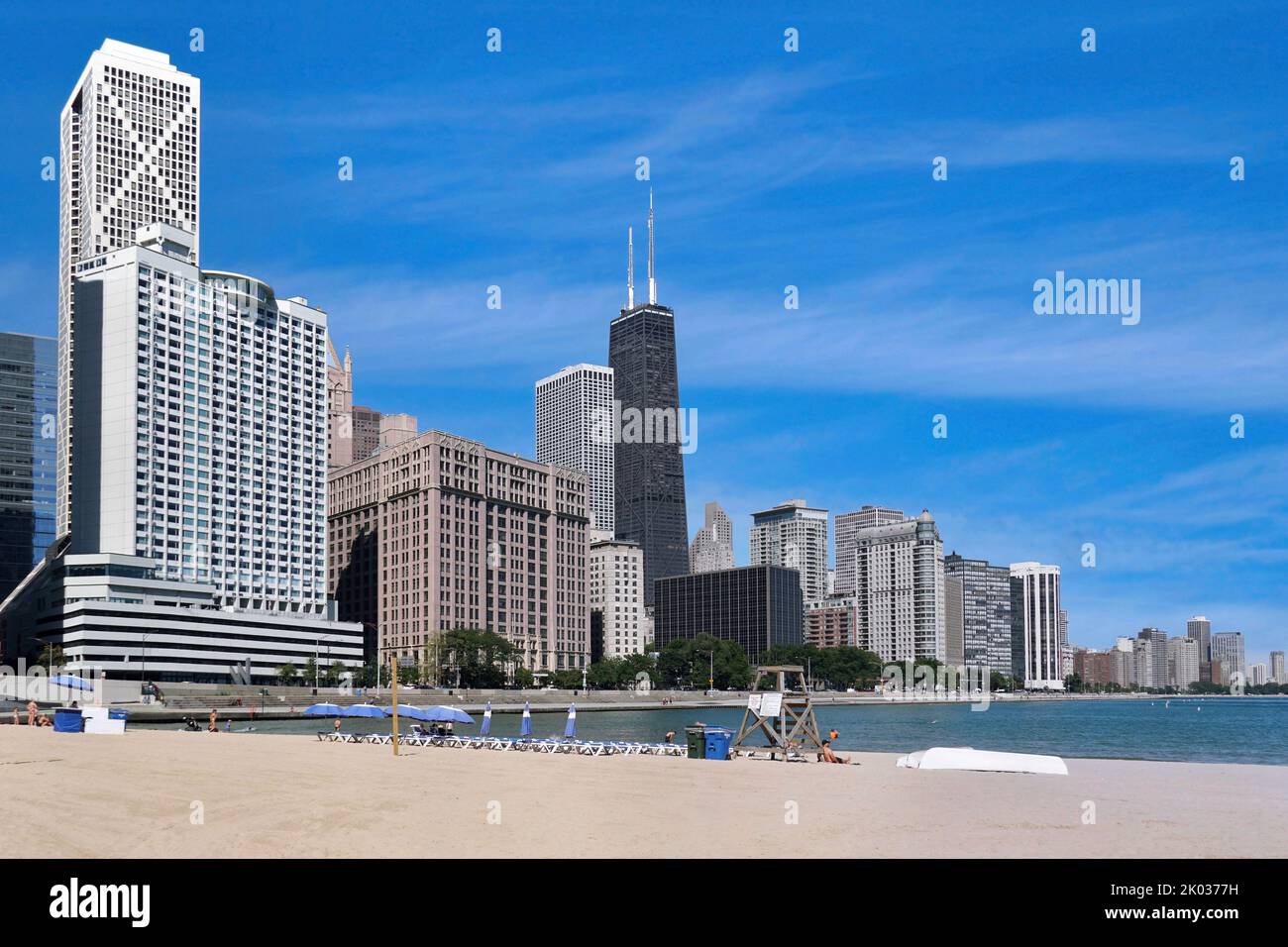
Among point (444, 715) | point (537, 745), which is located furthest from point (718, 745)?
point (444, 715)

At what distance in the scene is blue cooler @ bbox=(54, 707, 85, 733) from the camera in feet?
223

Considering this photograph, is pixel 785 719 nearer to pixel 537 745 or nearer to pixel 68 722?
pixel 537 745

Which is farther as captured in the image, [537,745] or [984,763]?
[537,745]

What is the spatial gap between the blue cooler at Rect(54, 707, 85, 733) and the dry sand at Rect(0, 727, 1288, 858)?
77.9ft

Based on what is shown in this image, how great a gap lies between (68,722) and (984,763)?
5211 centimetres

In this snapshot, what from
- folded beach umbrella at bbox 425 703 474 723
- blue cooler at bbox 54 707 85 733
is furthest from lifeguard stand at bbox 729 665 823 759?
blue cooler at bbox 54 707 85 733

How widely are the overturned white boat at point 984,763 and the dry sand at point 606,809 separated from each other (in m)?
1.13

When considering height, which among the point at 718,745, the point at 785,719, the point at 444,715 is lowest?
the point at 444,715

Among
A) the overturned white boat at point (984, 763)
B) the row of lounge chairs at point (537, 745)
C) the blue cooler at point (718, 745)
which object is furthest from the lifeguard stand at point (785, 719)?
the overturned white boat at point (984, 763)

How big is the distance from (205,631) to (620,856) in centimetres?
17187

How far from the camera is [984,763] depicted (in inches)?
1738
